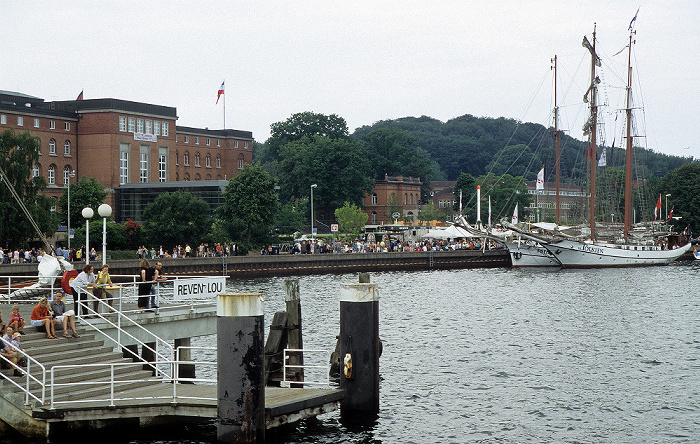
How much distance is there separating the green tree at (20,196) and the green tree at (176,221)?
454 inches

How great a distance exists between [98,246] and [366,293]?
64.4 meters

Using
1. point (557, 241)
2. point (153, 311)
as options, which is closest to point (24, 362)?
point (153, 311)

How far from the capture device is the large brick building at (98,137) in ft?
347

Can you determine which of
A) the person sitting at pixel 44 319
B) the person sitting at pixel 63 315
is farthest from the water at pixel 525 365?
the person sitting at pixel 44 319

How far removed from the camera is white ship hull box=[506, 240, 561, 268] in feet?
307

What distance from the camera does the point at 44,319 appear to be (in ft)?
66.0

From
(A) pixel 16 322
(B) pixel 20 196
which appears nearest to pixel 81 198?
(B) pixel 20 196

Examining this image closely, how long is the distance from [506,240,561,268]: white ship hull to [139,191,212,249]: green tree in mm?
34468

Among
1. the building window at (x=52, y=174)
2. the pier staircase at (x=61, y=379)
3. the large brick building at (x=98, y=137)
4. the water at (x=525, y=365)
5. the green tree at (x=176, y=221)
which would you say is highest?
the large brick building at (x=98, y=137)

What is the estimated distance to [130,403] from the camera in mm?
18203

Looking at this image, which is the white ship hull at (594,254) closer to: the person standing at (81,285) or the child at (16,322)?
the person standing at (81,285)

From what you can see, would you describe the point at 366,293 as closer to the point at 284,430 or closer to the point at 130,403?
the point at 284,430

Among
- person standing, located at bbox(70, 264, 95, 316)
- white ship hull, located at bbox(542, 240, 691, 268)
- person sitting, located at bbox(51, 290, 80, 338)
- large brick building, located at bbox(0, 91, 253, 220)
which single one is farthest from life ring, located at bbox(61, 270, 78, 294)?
large brick building, located at bbox(0, 91, 253, 220)

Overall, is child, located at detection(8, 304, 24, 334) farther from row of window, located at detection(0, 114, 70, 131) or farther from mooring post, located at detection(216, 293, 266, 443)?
row of window, located at detection(0, 114, 70, 131)
